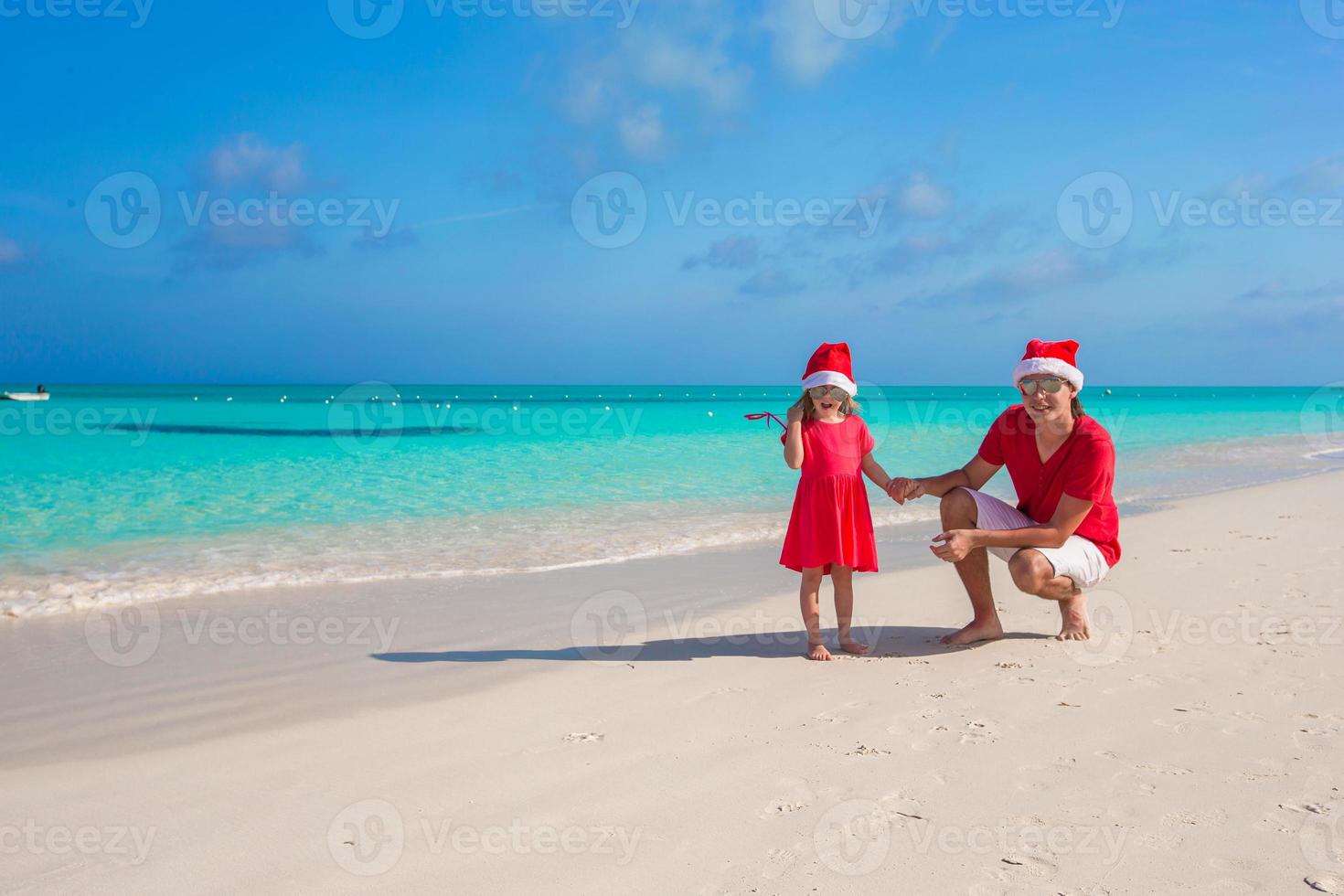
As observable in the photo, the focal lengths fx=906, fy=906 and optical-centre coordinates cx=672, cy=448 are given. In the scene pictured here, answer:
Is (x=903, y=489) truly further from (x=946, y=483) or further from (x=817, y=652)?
(x=817, y=652)

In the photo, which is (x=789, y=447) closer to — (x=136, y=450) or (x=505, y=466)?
(x=505, y=466)

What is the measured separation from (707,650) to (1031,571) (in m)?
1.67

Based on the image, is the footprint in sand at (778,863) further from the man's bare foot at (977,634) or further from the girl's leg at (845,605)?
the man's bare foot at (977,634)

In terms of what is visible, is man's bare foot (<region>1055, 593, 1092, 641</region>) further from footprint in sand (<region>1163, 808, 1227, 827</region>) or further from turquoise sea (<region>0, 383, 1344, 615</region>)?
turquoise sea (<region>0, 383, 1344, 615</region>)

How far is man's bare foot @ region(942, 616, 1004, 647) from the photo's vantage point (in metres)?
4.74

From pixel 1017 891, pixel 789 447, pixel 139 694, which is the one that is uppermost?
pixel 789 447

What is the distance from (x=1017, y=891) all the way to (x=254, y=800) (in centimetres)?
232

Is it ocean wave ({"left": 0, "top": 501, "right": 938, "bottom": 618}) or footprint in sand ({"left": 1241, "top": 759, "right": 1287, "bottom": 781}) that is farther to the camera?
ocean wave ({"left": 0, "top": 501, "right": 938, "bottom": 618})

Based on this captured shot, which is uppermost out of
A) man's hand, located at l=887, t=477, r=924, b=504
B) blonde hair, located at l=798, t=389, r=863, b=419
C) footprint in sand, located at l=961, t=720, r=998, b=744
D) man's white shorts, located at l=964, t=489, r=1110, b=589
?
blonde hair, located at l=798, t=389, r=863, b=419

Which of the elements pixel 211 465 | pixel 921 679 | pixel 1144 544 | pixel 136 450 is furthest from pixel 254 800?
pixel 136 450

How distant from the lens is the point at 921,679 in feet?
13.5

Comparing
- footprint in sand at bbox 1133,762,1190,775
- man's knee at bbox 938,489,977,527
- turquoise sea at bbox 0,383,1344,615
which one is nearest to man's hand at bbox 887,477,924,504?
man's knee at bbox 938,489,977,527

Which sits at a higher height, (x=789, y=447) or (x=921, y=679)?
(x=789, y=447)

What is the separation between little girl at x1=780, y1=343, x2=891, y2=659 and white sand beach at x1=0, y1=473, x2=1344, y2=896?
14.9 inches
